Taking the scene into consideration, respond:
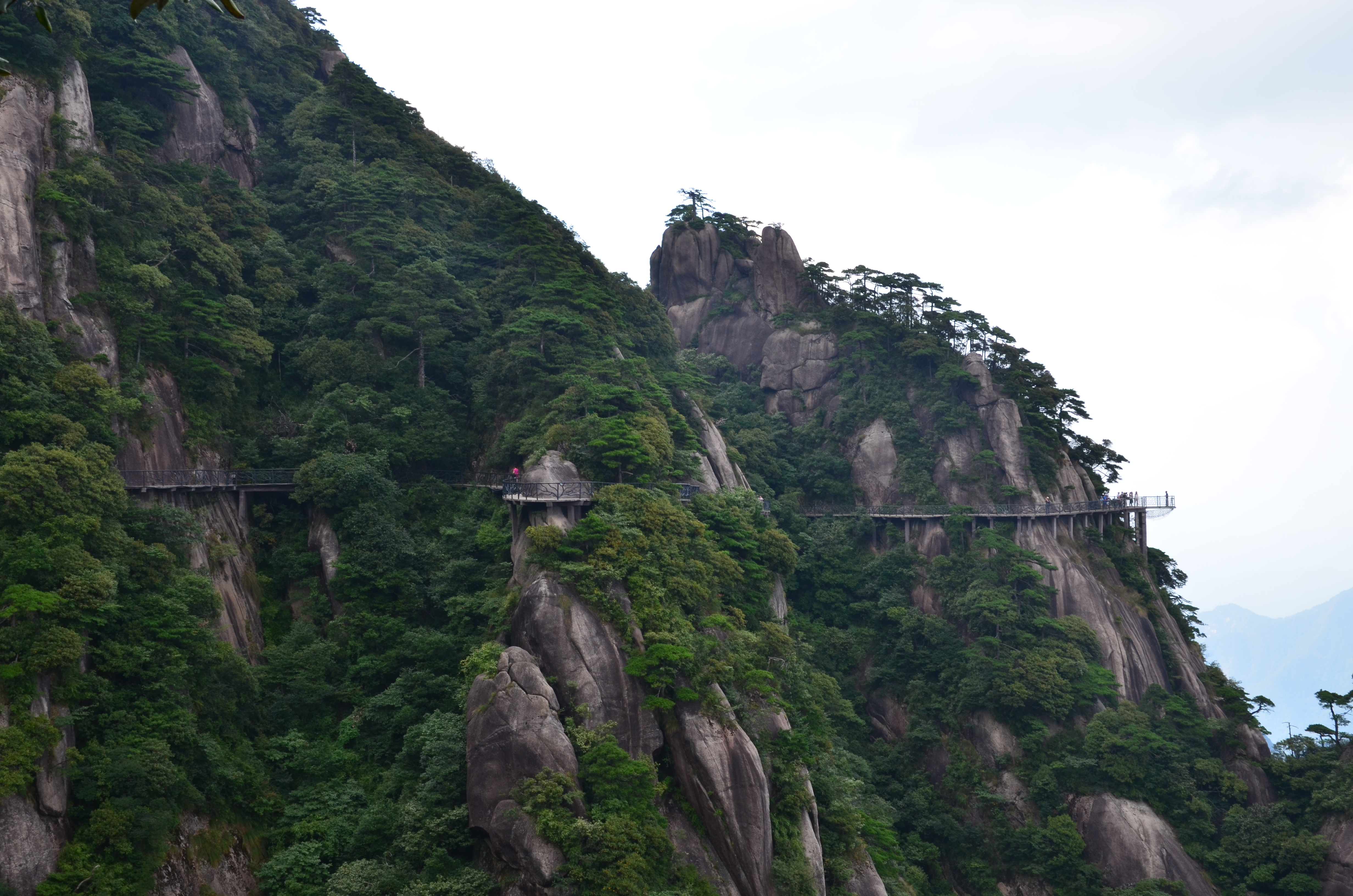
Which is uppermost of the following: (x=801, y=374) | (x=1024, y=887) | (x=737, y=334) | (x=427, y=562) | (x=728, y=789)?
(x=737, y=334)

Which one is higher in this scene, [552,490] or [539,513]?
[552,490]

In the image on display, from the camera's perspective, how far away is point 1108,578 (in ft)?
178

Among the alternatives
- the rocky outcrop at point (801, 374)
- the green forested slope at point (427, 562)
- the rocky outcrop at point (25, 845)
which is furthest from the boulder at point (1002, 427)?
the rocky outcrop at point (25, 845)

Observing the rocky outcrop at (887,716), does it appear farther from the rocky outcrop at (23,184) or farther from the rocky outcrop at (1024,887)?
the rocky outcrop at (23,184)

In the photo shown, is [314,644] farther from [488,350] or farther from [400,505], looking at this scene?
[488,350]

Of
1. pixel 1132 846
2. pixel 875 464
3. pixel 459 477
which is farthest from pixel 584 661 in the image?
pixel 875 464

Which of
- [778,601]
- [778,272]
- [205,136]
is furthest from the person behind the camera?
[778,272]

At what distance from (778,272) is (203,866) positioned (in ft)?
189

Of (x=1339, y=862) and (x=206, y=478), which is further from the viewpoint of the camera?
(x=1339, y=862)

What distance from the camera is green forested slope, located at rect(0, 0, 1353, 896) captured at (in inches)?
1024

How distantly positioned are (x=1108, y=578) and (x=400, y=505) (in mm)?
42436

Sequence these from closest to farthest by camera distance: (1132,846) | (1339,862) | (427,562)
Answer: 1. (427,562)
2. (1339,862)
3. (1132,846)

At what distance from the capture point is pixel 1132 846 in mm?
41062

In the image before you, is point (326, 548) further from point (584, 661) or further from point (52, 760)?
point (52, 760)
